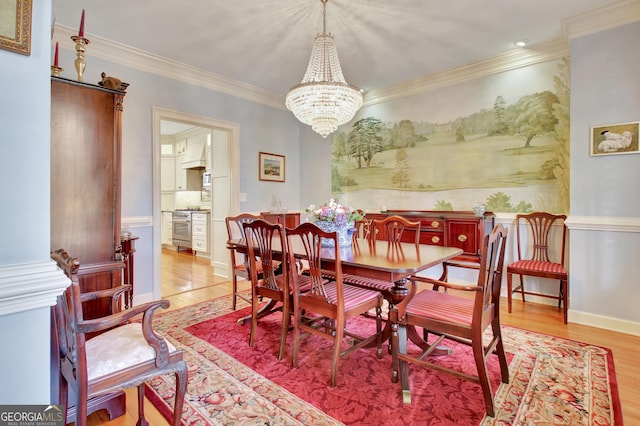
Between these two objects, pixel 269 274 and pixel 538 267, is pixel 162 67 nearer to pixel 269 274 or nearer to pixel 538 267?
pixel 269 274

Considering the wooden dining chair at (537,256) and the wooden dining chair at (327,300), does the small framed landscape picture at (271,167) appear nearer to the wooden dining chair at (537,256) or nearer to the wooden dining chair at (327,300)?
the wooden dining chair at (327,300)

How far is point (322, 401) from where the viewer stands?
175cm

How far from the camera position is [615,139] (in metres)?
2.69

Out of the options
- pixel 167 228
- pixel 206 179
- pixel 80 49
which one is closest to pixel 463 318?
pixel 80 49

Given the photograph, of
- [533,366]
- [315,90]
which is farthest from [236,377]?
[315,90]

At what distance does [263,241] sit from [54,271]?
146 cm

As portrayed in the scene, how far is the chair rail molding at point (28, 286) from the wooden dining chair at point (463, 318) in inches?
63.1

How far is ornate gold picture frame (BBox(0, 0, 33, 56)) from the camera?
2.66 ft

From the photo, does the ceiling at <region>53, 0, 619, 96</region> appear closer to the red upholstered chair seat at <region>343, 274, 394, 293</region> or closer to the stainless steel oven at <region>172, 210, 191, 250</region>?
the red upholstered chair seat at <region>343, 274, 394, 293</region>

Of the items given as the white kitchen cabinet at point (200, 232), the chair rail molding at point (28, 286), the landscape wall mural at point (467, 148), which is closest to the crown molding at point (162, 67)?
the landscape wall mural at point (467, 148)

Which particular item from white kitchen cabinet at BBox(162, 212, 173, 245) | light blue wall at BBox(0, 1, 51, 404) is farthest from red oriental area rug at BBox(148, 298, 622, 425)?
white kitchen cabinet at BBox(162, 212, 173, 245)

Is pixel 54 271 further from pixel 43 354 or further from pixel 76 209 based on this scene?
pixel 76 209

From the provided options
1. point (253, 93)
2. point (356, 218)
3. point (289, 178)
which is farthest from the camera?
point (289, 178)

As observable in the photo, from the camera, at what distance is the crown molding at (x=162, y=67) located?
3.15 meters
